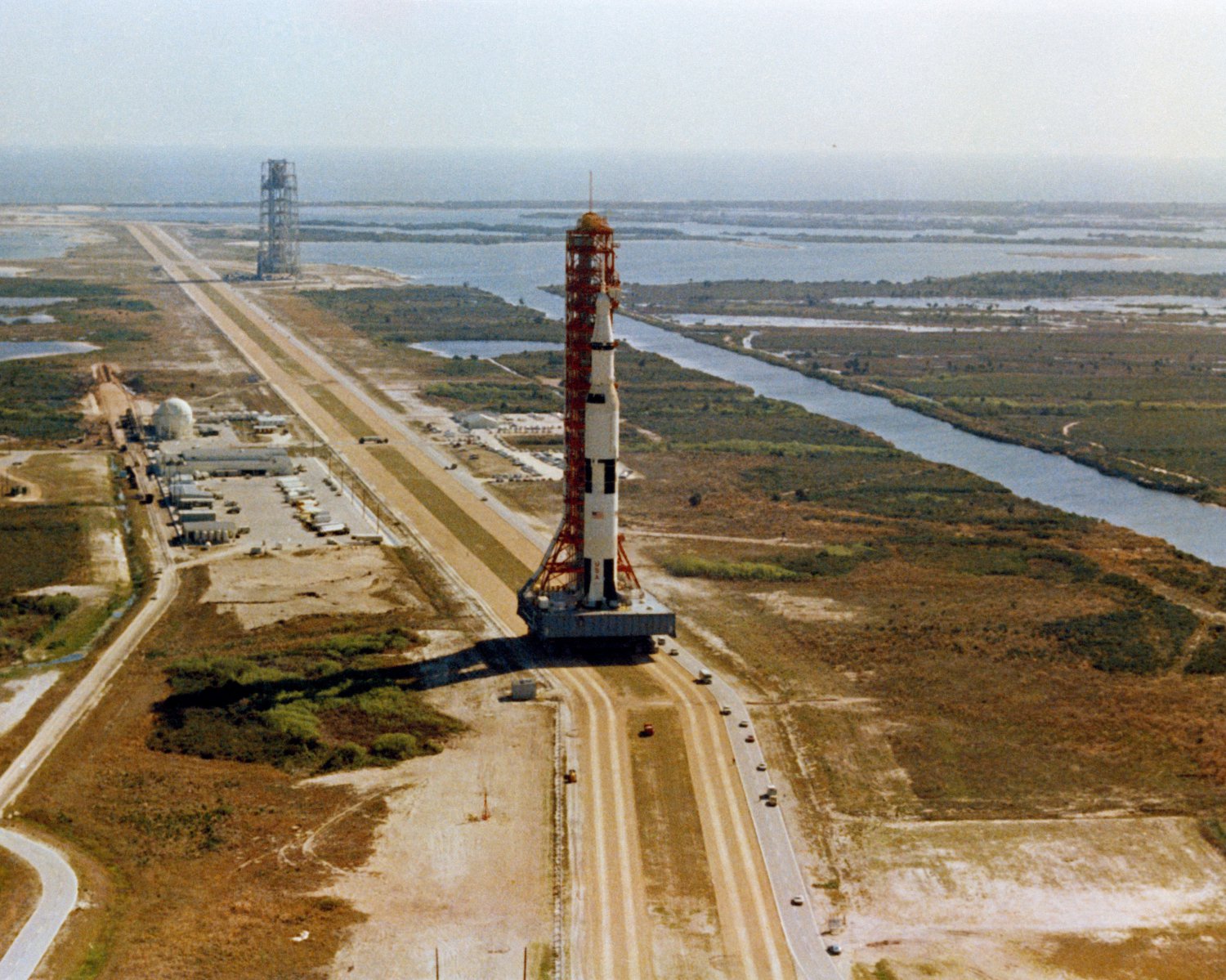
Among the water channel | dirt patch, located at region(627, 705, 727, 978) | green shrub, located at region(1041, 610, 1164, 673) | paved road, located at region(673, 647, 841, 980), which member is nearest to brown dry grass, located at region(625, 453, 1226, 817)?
green shrub, located at region(1041, 610, 1164, 673)

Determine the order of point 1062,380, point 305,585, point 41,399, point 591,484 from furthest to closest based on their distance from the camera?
point 1062,380 → point 41,399 → point 305,585 → point 591,484

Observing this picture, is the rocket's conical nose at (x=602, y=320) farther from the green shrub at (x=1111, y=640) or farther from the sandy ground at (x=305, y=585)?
the green shrub at (x=1111, y=640)

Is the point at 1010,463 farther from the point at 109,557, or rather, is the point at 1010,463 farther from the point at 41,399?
the point at 41,399

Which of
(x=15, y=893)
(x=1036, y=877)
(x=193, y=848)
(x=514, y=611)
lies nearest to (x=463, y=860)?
(x=193, y=848)

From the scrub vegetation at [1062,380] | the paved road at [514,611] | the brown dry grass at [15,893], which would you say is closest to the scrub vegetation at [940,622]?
the paved road at [514,611]

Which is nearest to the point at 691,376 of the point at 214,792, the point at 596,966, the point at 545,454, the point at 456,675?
the point at 545,454

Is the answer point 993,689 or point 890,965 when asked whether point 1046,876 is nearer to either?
point 890,965

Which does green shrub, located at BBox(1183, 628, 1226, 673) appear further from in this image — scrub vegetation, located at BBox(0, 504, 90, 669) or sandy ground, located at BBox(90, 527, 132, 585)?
sandy ground, located at BBox(90, 527, 132, 585)
